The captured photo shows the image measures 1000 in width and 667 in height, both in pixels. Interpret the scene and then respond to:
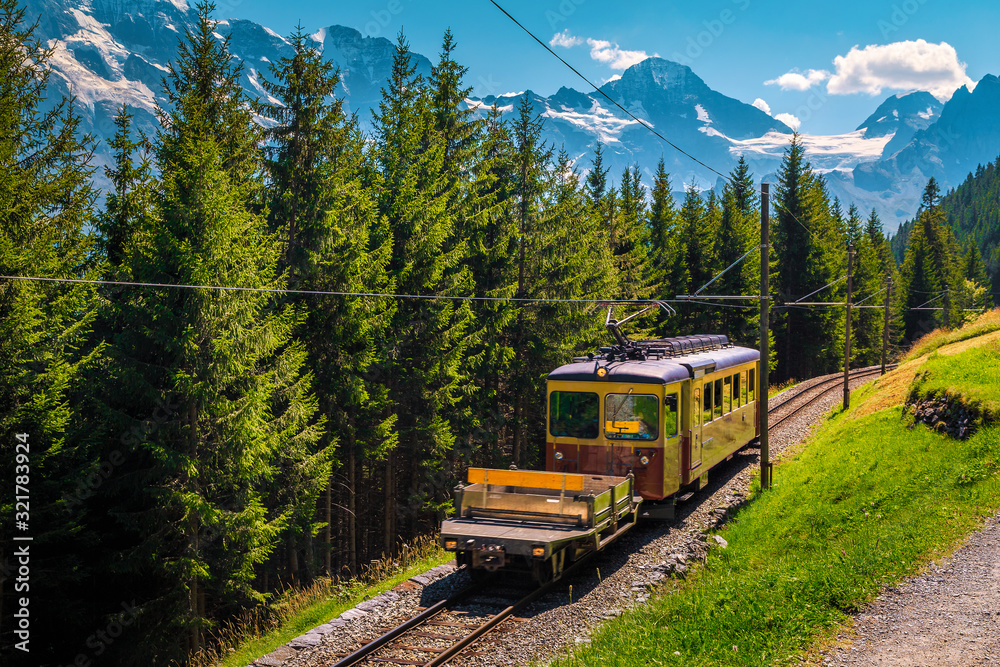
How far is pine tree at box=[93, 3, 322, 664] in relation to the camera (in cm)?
1234

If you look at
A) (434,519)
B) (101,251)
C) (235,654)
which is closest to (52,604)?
(235,654)

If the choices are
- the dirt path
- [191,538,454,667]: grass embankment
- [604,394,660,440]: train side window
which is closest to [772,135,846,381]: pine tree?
[604,394,660,440]: train side window

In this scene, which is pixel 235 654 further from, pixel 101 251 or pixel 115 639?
pixel 101 251

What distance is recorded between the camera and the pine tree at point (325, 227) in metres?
16.3

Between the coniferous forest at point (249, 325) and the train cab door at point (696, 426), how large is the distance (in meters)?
7.31

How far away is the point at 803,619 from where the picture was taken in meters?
8.12

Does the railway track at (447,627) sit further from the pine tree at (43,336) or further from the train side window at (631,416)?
the pine tree at (43,336)

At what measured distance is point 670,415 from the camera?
13.8 meters

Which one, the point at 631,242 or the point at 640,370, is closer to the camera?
the point at 640,370

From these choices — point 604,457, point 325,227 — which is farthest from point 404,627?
point 325,227

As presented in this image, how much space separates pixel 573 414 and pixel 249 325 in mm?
6530

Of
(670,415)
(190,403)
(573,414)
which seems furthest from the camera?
(573,414)

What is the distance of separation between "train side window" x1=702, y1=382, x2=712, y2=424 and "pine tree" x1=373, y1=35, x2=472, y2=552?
7029 millimetres

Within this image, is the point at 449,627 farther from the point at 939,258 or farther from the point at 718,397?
the point at 939,258
